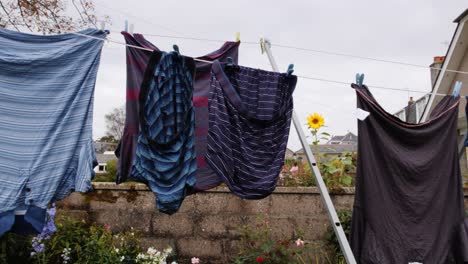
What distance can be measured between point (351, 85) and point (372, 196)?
76 cm

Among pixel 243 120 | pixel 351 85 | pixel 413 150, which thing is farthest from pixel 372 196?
pixel 243 120

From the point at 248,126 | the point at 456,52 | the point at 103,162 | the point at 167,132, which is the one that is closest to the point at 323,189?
the point at 248,126

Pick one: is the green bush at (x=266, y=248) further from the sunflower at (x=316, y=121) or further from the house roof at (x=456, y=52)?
the house roof at (x=456, y=52)

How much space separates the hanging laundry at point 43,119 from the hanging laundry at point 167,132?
32 cm

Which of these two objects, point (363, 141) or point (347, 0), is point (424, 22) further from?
point (363, 141)

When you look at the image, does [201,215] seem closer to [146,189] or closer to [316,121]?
[146,189]

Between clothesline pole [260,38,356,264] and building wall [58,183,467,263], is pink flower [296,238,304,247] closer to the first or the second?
building wall [58,183,467,263]

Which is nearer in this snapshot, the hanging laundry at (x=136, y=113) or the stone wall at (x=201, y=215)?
the hanging laundry at (x=136, y=113)

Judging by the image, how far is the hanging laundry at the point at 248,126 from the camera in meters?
2.60

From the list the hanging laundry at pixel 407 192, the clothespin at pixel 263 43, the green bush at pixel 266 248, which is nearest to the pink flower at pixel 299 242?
the green bush at pixel 266 248

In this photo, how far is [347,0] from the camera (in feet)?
13.0

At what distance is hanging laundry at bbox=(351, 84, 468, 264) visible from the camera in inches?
114

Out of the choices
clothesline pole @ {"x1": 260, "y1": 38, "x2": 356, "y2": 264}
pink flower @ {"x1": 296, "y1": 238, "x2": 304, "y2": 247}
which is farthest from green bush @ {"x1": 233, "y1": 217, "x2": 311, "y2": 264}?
clothesline pole @ {"x1": 260, "y1": 38, "x2": 356, "y2": 264}

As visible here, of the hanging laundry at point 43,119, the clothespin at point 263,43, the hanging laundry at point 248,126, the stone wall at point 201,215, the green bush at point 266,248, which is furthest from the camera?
the stone wall at point 201,215
